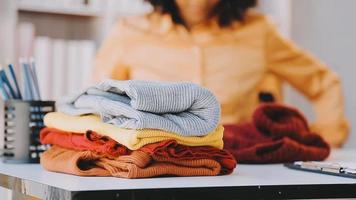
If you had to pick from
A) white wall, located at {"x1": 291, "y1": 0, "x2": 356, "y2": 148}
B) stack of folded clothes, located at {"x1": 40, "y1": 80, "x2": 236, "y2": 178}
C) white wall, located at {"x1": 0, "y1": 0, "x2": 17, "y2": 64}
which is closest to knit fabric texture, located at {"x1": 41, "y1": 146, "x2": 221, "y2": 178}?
stack of folded clothes, located at {"x1": 40, "y1": 80, "x2": 236, "y2": 178}

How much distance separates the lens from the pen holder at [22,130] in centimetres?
131

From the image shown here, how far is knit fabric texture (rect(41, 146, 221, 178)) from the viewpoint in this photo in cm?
102

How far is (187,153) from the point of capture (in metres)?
1.07

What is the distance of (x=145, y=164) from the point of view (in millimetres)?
1031

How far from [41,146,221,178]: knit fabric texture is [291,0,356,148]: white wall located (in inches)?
85.4

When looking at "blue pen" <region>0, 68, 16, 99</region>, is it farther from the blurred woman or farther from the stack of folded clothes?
the blurred woman

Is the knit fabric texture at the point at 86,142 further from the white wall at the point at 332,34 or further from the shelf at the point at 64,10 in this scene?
the white wall at the point at 332,34

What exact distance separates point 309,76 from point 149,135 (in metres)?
1.11

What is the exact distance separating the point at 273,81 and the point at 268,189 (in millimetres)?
1076

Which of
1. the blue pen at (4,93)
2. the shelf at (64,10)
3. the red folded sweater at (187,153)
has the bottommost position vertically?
the red folded sweater at (187,153)

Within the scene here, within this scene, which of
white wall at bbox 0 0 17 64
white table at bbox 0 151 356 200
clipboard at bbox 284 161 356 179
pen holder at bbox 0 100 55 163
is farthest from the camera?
white wall at bbox 0 0 17 64

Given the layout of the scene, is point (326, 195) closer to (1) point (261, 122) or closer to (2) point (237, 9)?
(1) point (261, 122)

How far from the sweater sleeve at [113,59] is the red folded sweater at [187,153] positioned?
91cm

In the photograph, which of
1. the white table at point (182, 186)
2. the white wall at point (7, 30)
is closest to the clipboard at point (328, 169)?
the white table at point (182, 186)
